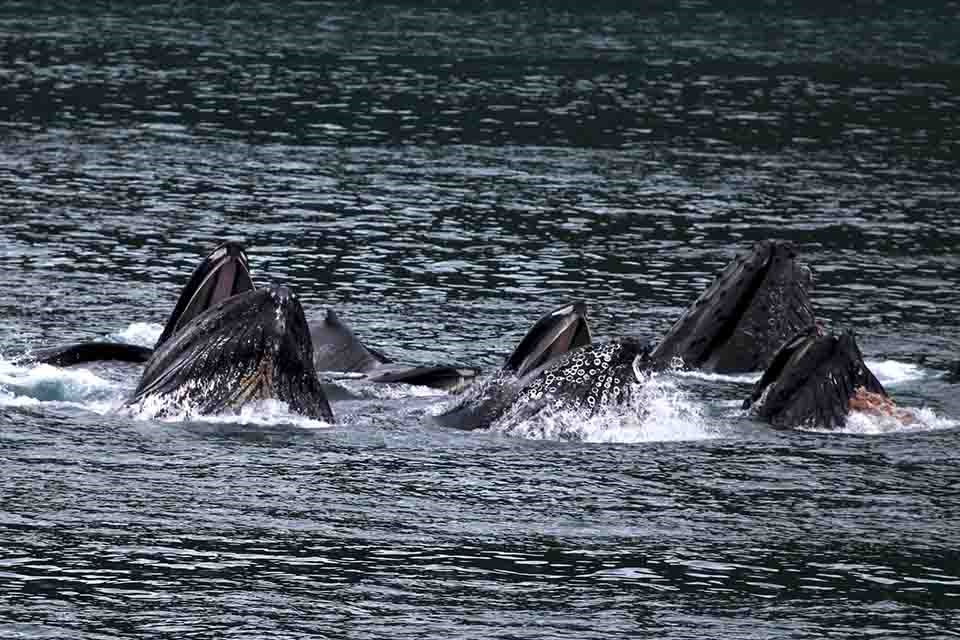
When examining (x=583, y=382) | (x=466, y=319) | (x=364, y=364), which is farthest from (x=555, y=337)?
(x=466, y=319)

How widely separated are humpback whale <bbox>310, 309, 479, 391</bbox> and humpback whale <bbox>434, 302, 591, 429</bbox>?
119 cm

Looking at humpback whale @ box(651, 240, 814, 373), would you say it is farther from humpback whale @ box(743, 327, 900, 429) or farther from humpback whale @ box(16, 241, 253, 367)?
humpback whale @ box(16, 241, 253, 367)

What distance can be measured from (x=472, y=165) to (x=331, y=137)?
5.86 m

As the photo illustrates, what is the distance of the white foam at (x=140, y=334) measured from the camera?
2988 centimetres

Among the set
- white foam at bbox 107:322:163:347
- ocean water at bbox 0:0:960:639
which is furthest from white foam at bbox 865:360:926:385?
white foam at bbox 107:322:163:347

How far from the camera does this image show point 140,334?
30.3 m

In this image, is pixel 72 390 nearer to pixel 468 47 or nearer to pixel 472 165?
pixel 472 165

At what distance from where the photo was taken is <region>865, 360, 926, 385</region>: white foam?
28547 millimetres

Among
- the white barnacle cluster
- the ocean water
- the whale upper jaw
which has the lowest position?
the ocean water

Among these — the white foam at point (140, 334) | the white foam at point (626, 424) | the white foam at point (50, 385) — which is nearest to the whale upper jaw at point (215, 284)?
the white foam at point (50, 385)

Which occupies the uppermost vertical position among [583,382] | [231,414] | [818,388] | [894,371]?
[583,382]

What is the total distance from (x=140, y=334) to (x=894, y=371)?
9840 millimetres

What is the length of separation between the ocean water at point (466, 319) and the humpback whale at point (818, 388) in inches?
9.8

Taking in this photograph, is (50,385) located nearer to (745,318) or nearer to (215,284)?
(215,284)
